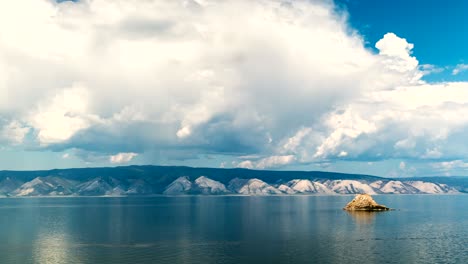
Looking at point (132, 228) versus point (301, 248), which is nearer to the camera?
point (301, 248)

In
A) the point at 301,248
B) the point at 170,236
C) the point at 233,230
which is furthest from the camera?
the point at 233,230

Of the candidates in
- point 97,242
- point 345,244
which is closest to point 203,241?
point 97,242

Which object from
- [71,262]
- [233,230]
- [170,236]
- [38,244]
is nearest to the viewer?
[71,262]

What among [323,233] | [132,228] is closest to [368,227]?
[323,233]

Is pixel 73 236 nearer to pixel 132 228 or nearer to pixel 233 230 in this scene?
pixel 132 228

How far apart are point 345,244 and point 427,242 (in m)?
28.2

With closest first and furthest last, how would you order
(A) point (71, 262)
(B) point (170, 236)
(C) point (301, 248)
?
(A) point (71, 262)
(C) point (301, 248)
(B) point (170, 236)

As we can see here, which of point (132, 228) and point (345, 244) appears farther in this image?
point (132, 228)

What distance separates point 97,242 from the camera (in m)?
141

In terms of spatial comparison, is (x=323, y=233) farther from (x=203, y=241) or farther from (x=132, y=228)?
(x=132, y=228)

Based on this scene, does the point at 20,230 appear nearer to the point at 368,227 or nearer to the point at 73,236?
the point at 73,236

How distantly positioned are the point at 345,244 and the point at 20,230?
131 meters

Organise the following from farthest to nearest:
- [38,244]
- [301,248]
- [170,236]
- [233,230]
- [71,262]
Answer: [233,230] < [170,236] < [38,244] < [301,248] < [71,262]

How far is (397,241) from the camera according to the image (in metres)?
142
